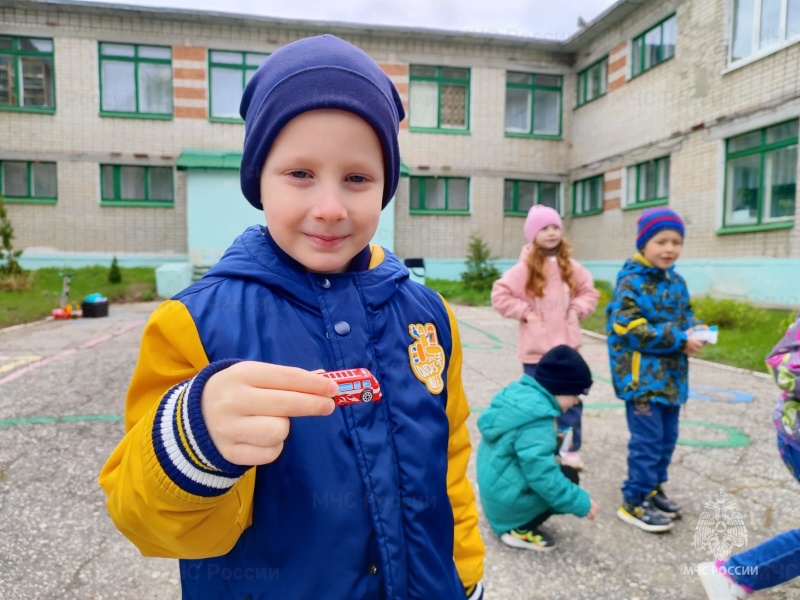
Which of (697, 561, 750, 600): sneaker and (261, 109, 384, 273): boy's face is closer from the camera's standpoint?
(261, 109, 384, 273): boy's face

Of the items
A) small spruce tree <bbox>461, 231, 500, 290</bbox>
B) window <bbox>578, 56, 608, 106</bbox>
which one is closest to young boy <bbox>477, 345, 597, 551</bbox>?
small spruce tree <bbox>461, 231, 500, 290</bbox>

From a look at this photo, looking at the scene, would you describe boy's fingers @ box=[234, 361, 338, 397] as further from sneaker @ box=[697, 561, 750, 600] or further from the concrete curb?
the concrete curb

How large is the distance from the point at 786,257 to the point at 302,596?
11474mm

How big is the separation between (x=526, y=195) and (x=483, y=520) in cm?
1580

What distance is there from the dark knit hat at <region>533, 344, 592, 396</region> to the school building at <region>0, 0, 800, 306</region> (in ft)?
32.2

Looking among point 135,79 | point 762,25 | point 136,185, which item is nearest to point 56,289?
point 136,185

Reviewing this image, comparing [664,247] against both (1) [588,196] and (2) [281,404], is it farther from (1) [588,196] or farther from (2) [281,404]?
(1) [588,196]

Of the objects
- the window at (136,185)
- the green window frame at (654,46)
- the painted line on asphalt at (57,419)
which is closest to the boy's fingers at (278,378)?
the painted line on asphalt at (57,419)

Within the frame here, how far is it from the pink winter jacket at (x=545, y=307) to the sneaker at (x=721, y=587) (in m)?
1.78

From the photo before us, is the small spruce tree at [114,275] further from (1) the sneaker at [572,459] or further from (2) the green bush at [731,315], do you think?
(1) the sneaker at [572,459]

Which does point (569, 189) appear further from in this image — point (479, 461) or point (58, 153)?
point (479, 461)

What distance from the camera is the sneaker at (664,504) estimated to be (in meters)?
2.94

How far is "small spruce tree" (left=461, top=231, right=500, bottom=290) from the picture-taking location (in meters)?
15.1

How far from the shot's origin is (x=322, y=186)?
106 centimetres
